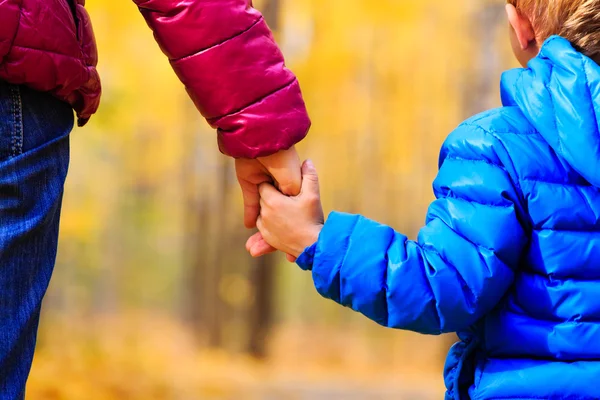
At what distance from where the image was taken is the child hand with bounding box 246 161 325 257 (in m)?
1.66

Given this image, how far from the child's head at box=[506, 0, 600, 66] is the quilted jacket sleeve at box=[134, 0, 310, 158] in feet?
1.64

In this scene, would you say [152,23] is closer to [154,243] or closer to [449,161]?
[449,161]

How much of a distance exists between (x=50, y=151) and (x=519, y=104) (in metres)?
0.89

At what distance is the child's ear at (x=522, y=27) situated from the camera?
5.50ft

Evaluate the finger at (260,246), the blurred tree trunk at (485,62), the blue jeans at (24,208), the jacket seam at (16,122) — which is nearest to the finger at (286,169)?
the finger at (260,246)

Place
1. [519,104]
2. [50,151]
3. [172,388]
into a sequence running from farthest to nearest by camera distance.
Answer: [172,388]
[519,104]
[50,151]

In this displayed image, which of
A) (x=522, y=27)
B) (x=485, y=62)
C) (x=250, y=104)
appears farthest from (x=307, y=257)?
(x=485, y=62)

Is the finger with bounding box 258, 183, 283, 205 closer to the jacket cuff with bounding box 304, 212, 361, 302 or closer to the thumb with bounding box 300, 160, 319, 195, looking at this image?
the thumb with bounding box 300, 160, 319, 195

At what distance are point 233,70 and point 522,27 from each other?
63 centimetres

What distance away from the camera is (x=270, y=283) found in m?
5.23

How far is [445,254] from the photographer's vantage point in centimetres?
146

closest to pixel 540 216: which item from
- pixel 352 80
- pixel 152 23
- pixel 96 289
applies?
pixel 152 23

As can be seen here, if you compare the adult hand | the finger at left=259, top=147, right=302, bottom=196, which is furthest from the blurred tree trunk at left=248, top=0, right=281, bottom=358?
the finger at left=259, top=147, right=302, bottom=196

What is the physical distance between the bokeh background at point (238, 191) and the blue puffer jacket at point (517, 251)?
11.9 feet
